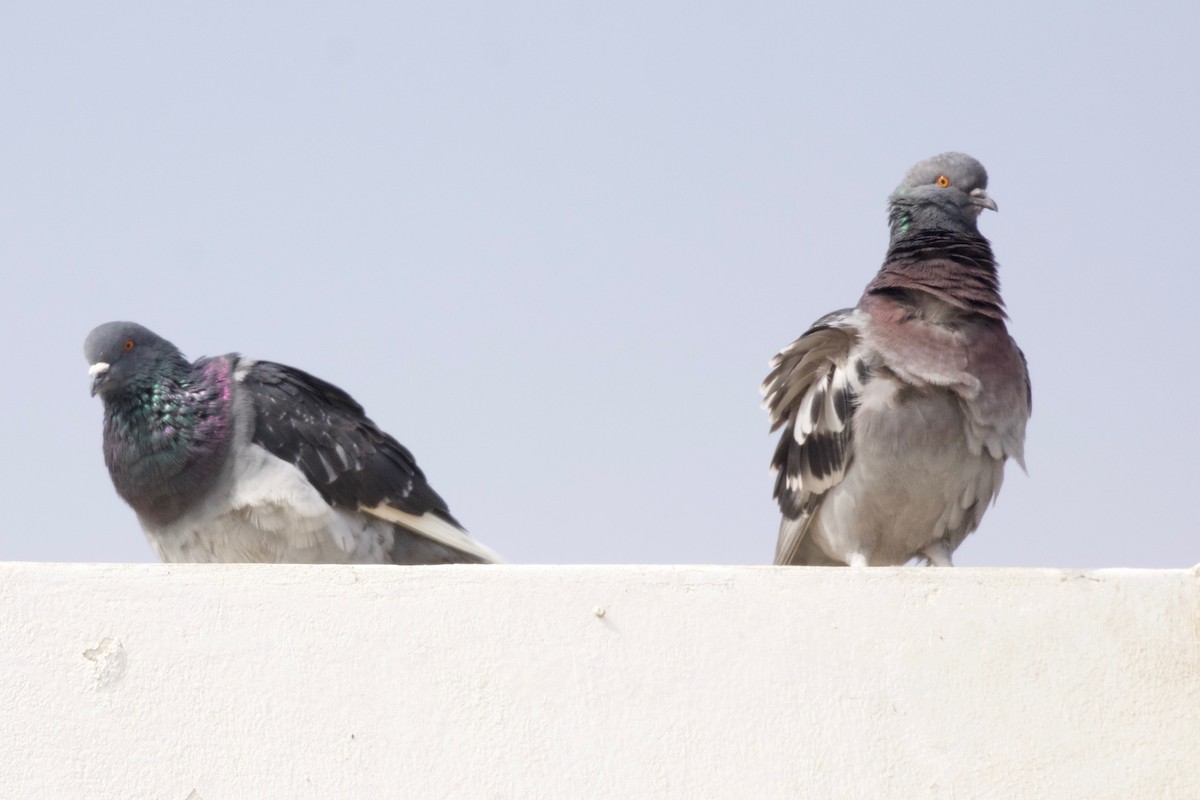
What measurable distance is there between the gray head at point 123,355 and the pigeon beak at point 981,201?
3777 mm

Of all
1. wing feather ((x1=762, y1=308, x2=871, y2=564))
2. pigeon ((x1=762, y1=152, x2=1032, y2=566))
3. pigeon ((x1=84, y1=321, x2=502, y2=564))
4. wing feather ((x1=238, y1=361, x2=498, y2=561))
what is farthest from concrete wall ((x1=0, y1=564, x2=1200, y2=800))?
wing feather ((x1=238, y1=361, x2=498, y2=561))

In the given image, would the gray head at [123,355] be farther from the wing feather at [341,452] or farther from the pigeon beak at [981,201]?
the pigeon beak at [981,201]

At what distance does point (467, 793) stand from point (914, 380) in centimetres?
274

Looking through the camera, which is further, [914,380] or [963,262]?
[963,262]

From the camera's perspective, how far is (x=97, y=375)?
6.75m

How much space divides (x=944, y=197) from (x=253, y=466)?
334 centimetres

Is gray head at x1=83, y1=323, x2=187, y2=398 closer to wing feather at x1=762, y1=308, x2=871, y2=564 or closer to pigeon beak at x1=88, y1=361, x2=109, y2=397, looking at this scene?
pigeon beak at x1=88, y1=361, x2=109, y2=397

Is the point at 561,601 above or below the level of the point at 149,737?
above

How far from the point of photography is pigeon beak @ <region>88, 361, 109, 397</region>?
6.73 meters

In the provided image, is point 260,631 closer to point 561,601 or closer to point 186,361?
point 561,601

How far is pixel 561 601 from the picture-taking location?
3988 mm

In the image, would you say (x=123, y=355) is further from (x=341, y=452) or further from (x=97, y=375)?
(x=341, y=452)

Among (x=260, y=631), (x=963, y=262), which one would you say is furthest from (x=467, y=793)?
(x=963, y=262)

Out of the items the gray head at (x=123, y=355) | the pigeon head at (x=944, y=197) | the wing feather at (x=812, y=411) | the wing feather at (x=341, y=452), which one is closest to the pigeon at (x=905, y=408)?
the wing feather at (x=812, y=411)
